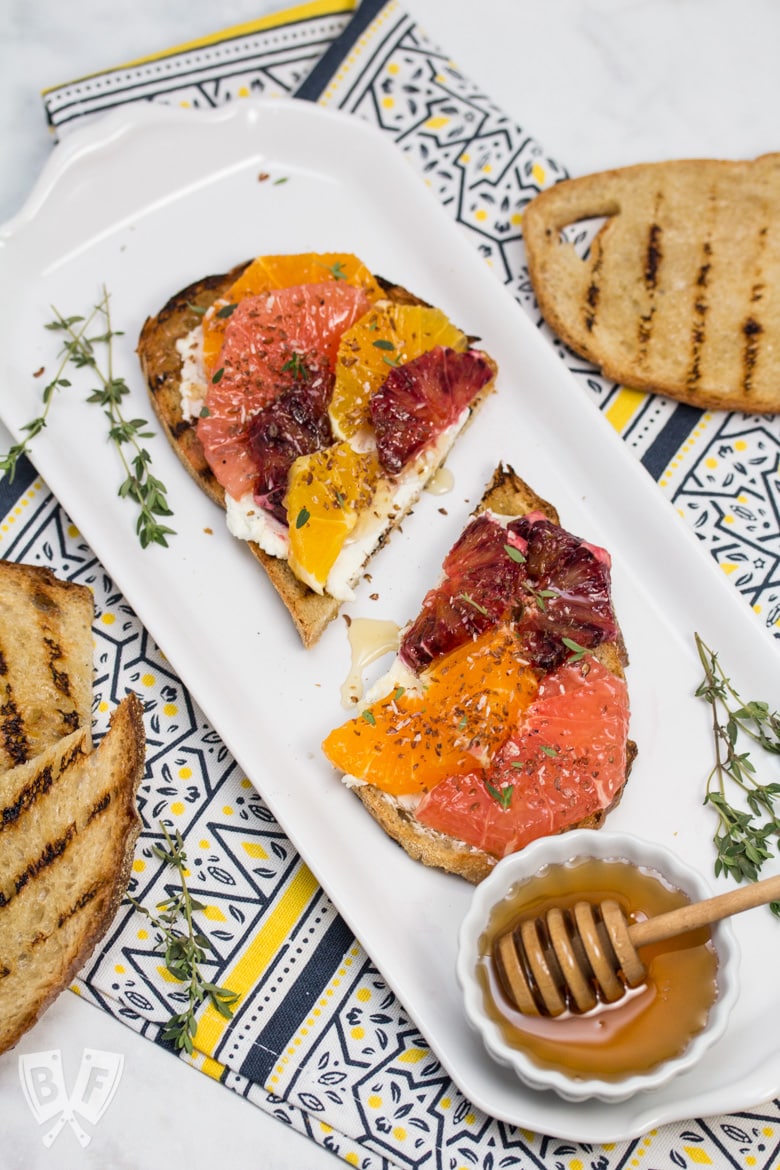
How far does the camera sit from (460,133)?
195 inches

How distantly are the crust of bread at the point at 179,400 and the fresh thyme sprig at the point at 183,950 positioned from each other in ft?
3.15

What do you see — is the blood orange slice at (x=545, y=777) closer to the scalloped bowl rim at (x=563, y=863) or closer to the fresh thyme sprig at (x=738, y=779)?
the scalloped bowl rim at (x=563, y=863)

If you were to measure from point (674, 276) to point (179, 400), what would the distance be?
2.25m

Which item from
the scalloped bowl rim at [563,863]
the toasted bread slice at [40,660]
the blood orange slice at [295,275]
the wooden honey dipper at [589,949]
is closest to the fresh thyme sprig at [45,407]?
the toasted bread slice at [40,660]

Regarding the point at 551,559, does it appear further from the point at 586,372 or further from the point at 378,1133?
the point at 378,1133

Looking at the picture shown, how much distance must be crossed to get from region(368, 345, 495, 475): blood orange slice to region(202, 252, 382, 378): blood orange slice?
0.49 meters

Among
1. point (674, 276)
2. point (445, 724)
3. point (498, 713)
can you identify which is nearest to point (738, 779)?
point (498, 713)

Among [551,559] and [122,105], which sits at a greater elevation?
[122,105]

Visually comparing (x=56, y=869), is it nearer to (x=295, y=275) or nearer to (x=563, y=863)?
(x=563, y=863)

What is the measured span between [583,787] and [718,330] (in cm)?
220

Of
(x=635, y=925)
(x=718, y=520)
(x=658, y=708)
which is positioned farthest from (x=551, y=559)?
(x=635, y=925)

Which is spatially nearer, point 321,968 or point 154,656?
point 321,968

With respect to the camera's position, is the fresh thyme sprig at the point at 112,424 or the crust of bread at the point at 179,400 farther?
the fresh thyme sprig at the point at 112,424

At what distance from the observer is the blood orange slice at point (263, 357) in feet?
13.4
